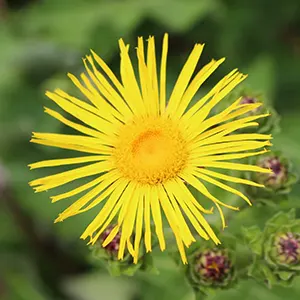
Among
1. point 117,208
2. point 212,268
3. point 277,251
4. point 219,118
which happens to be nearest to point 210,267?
point 212,268

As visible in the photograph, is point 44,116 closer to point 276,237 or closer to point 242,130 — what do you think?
point 242,130

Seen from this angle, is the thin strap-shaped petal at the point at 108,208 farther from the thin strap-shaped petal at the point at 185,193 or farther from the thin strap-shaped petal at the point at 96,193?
the thin strap-shaped petal at the point at 185,193

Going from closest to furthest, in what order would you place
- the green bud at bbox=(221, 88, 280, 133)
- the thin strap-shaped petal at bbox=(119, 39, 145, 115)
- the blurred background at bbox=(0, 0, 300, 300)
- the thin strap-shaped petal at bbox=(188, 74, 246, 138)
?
the thin strap-shaped petal at bbox=(188, 74, 246, 138) → the thin strap-shaped petal at bbox=(119, 39, 145, 115) → the green bud at bbox=(221, 88, 280, 133) → the blurred background at bbox=(0, 0, 300, 300)

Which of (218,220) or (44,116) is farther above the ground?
(44,116)

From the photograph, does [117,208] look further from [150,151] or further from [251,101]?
[251,101]

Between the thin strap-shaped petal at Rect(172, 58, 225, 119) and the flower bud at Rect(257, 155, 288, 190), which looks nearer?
the thin strap-shaped petal at Rect(172, 58, 225, 119)

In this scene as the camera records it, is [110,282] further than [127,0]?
No

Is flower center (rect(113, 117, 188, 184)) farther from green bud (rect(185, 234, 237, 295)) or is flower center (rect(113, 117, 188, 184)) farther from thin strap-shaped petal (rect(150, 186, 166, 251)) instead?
green bud (rect(185, 234, 237, 295))

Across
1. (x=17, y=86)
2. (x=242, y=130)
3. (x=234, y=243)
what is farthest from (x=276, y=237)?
(x=17, y=86)

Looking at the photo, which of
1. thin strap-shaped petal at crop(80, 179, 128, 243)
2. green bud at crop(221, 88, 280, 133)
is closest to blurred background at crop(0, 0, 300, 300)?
green bud at crop(221, 88, 280, 133)
